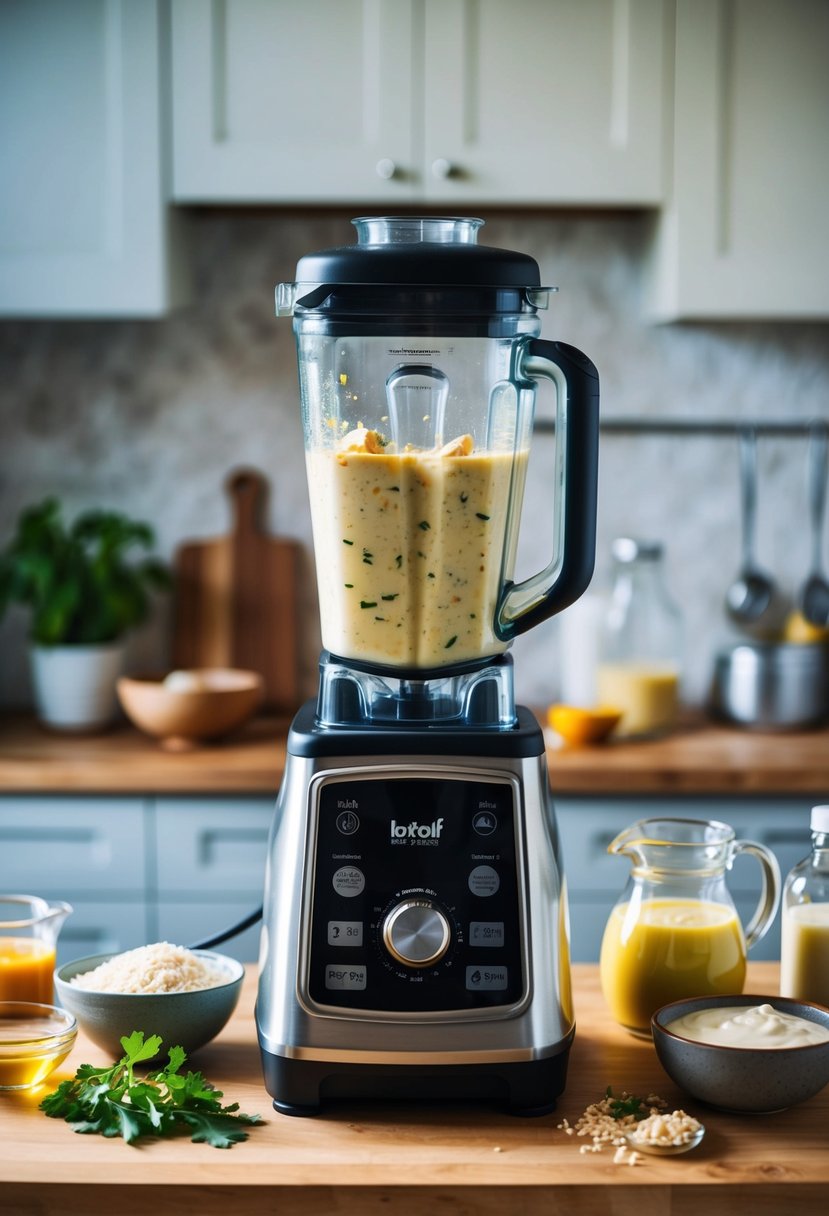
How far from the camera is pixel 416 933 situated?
985 millimetres

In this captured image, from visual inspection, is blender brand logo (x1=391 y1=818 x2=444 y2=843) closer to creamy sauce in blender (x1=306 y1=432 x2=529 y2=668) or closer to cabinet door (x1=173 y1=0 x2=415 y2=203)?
creamy sauce in blender (x1=306 y1=432 x2=529 y2=668)

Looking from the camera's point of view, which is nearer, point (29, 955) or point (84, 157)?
point (29, 955)

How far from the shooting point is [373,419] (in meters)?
1.09

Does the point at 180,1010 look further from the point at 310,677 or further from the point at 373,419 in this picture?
the point at 310,677

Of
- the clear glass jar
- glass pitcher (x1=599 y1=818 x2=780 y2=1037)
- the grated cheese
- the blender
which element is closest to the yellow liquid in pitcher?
glass pitcher (x1=599 y1=818 x2=780 y2=1037)

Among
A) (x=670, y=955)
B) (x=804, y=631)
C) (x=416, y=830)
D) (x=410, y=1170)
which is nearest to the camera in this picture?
(x=410, y=1170)

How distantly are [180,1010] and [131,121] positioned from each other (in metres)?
1.76

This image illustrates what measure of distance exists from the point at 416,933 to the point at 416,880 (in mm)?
38

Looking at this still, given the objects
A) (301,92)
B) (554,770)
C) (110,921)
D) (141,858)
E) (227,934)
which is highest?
(301,92)

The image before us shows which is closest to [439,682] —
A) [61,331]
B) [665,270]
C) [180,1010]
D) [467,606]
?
[467,606]

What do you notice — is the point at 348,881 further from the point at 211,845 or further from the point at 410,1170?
the point at 211,845

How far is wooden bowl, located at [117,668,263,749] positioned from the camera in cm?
235

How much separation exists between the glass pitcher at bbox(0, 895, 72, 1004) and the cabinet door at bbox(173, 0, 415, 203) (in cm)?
154

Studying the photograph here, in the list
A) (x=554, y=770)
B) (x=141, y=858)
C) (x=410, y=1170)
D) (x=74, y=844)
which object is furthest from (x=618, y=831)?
(x=410, y=1170)
